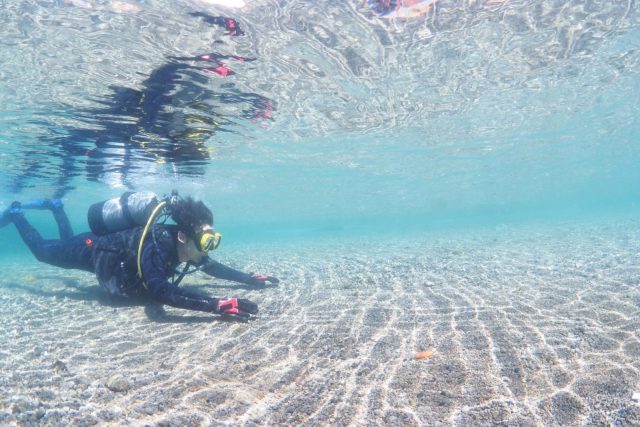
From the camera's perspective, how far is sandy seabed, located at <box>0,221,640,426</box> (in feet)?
9.99

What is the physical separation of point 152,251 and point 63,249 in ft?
14.9

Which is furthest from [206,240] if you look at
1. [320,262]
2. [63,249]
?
[320,262]

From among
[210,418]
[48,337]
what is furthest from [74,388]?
[48,337]

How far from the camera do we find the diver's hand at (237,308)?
5559 mm

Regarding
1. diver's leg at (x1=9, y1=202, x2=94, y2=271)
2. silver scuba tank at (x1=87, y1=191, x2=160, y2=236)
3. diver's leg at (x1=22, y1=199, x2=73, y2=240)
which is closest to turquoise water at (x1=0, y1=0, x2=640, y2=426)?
diver's leg at (x1=9, y1=202, x2=94, y2=271)

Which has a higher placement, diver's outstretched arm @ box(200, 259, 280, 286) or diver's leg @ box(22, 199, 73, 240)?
diver's leg @ box(22, 199, 73, 240)

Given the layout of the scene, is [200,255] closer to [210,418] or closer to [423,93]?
[210,418]

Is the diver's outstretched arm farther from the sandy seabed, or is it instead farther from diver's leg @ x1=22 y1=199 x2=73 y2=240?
diver's leg @ x1=22 y1=199 x2=73 y2=240

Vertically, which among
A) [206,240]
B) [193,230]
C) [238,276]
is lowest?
[238,276]

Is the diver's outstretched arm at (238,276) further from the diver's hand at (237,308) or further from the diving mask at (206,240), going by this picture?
the diver's hand at (237,308)

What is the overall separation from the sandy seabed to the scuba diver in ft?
1.69

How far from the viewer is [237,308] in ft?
18.5

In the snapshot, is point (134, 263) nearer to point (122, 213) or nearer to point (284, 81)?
point (122, 213)

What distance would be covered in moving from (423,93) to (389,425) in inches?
509
